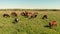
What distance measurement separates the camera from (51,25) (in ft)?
80.7

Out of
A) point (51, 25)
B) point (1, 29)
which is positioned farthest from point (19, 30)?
point (51, 25)

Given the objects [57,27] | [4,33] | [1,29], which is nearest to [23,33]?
[4,33]

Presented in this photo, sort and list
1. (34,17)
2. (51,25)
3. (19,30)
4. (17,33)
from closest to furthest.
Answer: (17,33), (19,30), (51,25), (34,17)

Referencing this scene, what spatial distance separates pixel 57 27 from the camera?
24500 millimetres

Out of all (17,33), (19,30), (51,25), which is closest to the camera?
(17,33)

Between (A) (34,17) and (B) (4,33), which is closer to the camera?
(B) (4,33)

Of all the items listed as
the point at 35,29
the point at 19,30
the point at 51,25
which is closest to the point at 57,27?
the point at 51,25

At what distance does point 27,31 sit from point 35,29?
1435mm

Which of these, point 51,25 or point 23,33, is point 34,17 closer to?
point 51,25

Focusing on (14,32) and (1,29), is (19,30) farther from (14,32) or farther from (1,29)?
(1,29)

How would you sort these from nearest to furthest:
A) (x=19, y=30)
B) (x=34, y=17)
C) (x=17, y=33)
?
(x=17, y=33) < (x=19, y=30) < (x=34, y=17)

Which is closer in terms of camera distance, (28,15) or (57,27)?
(57,27)

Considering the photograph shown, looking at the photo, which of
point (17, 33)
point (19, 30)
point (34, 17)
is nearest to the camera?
point (17, 33)

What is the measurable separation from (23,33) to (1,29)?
383 cm
